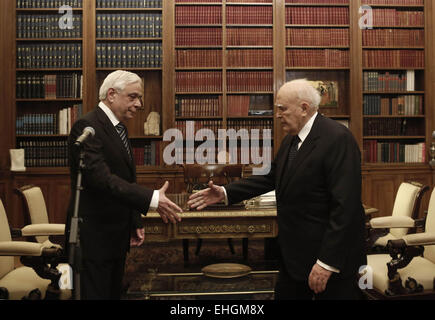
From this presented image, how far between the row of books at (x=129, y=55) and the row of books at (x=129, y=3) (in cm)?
45

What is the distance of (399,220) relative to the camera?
3.13 metres

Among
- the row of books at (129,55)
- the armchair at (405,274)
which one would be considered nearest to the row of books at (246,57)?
the row of books at (129,55)

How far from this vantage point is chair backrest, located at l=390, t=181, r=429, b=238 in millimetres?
3232

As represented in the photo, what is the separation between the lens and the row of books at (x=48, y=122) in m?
5.33

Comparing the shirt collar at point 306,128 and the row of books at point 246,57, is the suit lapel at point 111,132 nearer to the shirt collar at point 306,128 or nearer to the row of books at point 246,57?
the shirt collar at point 306,128

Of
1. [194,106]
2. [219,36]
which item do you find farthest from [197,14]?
[194,106]

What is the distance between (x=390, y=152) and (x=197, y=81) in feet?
8.59

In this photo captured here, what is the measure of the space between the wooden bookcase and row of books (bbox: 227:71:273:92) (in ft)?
0.04

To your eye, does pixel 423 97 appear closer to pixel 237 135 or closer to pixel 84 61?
pixel 237 135

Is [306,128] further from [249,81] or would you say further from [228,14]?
[228,14]

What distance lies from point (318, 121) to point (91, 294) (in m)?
1.27

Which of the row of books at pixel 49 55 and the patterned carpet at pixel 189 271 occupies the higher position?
the row of books at pixel 49 55

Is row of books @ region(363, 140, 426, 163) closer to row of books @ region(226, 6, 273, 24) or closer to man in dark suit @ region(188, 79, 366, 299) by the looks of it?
row of books @ region(226, 6, 273, 24)
